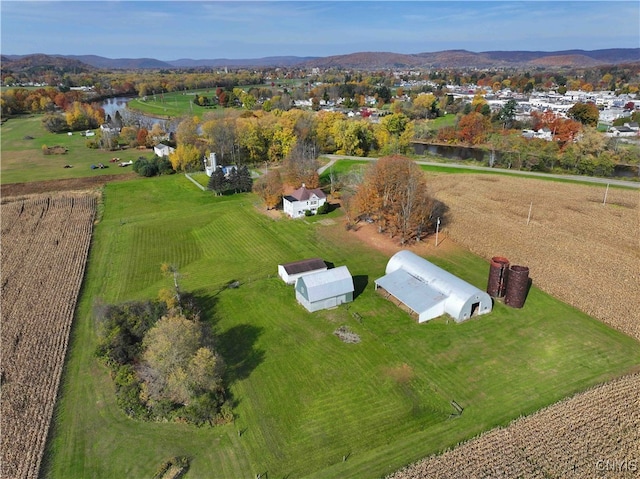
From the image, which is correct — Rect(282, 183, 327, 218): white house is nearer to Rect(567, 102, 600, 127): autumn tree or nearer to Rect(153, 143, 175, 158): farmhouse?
Rect(153, 143, 175, 158): farmhouse

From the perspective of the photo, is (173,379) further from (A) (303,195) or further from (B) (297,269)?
(A) (303,195)

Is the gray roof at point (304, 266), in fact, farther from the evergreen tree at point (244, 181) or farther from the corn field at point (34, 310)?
the evergreen tree at point (244, 181)

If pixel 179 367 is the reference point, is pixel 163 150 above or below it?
above

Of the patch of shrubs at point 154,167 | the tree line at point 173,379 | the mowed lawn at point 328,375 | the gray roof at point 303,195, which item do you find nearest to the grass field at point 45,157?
the patch of shrubs at point 154,167

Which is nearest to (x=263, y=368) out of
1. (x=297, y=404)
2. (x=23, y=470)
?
(x=297, y=404)

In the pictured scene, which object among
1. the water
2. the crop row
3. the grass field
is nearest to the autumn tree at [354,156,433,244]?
the crop row

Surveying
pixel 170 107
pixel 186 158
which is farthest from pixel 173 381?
pixel 170 107

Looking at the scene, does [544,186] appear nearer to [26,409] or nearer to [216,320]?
[216,320]
